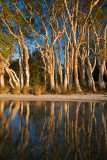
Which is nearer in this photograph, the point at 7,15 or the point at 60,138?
the point at 60,138

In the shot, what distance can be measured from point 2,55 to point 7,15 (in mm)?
5366

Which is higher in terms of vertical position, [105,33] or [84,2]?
[84,2]

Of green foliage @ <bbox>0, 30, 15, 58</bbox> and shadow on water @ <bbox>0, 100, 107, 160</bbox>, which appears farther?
green foliage @ <bbox>0, 30, 15, 58</bbox>

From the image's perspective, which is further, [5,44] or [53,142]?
[5,44]

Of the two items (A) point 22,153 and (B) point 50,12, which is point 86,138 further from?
(B) point 50,12

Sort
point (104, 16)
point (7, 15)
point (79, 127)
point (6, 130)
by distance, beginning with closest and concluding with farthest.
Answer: point (6, 130) < point (79, 127) < point (7, 15) < point (104, 16)

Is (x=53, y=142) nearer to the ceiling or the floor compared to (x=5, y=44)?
nearer to the floor

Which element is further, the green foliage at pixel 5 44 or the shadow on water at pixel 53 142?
the green foliage at pixel 5 44

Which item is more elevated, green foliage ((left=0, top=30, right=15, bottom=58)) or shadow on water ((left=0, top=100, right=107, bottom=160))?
green foliage ((left=0, top=30, right=15, bottom=58))

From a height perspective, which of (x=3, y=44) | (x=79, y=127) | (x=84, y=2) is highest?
(x=84, y=2)

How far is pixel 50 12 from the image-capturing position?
17.7 m

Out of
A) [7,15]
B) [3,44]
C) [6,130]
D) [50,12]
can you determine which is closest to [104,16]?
[50,12]

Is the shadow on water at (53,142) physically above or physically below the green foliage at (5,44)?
below

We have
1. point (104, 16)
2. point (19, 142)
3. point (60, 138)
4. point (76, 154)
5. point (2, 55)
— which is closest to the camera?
point (76, 154)
